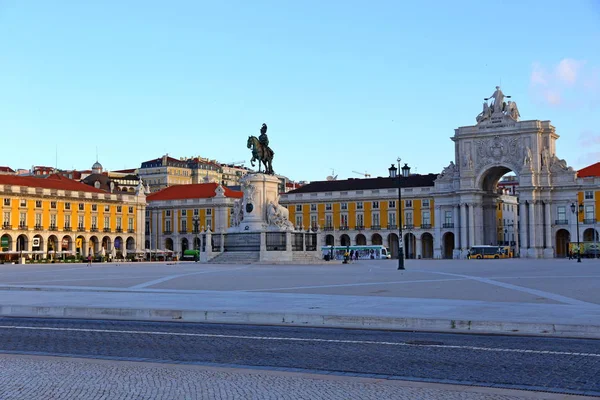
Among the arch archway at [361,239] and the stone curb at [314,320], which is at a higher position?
the arch archway at [361,239]

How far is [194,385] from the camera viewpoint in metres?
9.30

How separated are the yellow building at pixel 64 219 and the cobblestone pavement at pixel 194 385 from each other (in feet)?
300

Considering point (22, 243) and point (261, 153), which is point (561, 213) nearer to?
point (261, 153)

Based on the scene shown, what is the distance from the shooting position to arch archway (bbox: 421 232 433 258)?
126050mm

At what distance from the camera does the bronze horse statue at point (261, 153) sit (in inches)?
2739

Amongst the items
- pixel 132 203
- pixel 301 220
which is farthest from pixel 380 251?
pixel 132 203

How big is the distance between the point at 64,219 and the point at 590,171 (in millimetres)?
71737

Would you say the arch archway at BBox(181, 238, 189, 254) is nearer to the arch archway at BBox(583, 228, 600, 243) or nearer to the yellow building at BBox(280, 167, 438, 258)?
the yellow building at BBox(280, 167, 438, 258)

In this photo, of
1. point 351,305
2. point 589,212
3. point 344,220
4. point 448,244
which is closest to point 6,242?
point 344,220

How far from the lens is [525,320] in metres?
16.1

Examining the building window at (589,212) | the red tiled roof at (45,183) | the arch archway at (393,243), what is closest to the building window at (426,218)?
the arch archway at (393,243)

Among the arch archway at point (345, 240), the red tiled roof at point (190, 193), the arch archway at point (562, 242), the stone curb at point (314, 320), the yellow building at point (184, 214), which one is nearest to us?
the stone curb at point (314, 320)

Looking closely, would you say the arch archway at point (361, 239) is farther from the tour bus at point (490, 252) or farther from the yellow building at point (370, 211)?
the tour bus at point (490, 252)

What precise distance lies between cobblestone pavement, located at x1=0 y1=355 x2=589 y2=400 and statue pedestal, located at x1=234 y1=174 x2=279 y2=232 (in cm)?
5769
